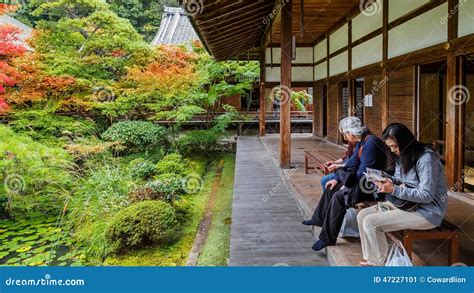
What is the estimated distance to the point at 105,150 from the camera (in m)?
9.98

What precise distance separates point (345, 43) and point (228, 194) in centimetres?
473

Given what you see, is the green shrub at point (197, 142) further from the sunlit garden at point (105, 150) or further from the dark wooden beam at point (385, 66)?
the dark wooden beam at point (385, 66)

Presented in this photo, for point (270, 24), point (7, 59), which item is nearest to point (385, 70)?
point (270, 24)

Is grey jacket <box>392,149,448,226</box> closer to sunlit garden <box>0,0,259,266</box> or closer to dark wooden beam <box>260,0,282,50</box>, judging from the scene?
sunlit garden <box>0,0,259,266</box>

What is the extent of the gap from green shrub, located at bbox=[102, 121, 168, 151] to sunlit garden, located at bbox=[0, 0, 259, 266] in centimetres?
4

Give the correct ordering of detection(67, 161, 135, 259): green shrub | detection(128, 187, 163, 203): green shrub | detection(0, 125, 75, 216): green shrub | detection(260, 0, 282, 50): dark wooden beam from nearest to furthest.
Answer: detection(67, 161, 135, 259): green shrub → detection(128, 187, 163, 203): green shrub → detection(260, 0, 282, 50): dark wooden beam → detection(0, 125, 75, 216): green shrub

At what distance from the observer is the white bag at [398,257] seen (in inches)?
91.9

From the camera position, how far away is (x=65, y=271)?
8.59ft

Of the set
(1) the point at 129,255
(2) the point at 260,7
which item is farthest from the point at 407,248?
(2) the point at 260,7

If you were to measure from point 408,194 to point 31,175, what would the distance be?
737 cm

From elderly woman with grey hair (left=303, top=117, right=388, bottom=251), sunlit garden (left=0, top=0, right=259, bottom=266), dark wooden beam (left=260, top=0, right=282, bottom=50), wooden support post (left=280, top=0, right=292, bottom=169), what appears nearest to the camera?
elderly woman with grey hair (left=303, top=117, right=388, bottom=251)

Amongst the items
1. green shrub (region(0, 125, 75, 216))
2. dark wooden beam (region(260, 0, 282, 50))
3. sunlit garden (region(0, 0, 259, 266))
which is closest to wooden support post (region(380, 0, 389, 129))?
dark wooden beam (region(260, 0, 282, 50))

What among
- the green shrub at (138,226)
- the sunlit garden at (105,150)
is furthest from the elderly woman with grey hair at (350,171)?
the green shrub at (138,226)

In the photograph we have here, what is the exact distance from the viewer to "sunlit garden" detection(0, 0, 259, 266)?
5457 mm
